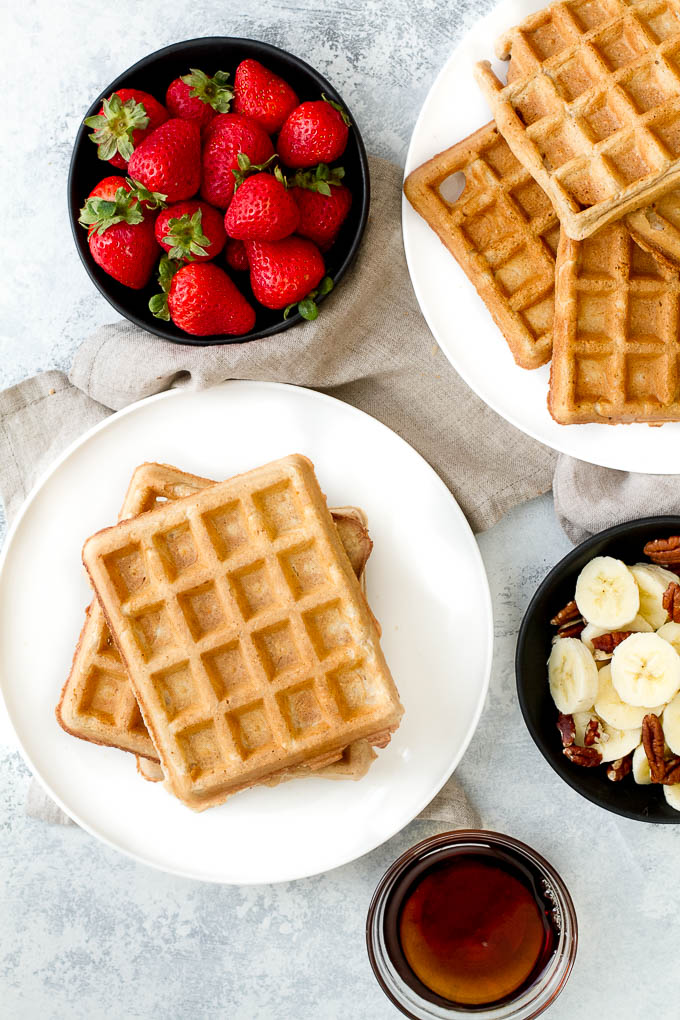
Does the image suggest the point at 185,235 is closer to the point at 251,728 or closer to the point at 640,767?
the point at 251,728

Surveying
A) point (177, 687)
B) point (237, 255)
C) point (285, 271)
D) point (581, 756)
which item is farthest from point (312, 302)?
point (581, 756)

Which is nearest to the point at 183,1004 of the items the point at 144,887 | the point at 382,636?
the point at 144,887

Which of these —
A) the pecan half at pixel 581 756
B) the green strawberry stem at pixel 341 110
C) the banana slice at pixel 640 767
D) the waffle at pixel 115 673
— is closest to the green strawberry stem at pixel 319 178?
the green strawberry stem at pixel 341 110

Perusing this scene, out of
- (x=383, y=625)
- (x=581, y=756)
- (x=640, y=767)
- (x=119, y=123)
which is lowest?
(x=640, y=767)

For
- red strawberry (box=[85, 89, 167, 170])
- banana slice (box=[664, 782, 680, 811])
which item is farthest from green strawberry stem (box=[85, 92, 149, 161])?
banana slice (box=[664, 782, 680, 811])

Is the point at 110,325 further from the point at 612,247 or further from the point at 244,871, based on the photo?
the point at 244,871

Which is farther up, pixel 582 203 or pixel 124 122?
pixel 124 122
